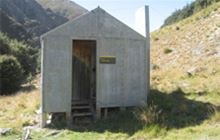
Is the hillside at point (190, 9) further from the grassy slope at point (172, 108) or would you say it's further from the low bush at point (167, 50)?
the grassy slope at point (172, 108)

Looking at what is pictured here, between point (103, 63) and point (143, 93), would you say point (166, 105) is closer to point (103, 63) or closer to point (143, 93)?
point (143, 93)

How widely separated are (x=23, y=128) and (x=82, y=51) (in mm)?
4370

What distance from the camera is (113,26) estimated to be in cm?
1288

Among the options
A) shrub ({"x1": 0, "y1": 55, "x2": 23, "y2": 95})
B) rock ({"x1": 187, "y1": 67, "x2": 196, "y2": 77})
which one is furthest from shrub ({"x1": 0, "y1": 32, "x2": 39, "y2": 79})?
rock ({"x1": 187, "y1": 67, "x2": 196, "y2": 77})

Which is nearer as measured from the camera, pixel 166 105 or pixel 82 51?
pixel 166 105

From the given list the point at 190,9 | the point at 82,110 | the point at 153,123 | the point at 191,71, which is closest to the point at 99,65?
the point at 82,110

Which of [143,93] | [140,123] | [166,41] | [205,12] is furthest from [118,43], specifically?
[205,12]

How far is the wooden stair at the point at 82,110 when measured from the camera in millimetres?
12574

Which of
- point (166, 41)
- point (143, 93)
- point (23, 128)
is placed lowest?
point (23, 128)

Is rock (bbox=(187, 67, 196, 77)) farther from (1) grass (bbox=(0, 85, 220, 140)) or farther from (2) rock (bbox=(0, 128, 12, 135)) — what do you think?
(2) rock (bbox=(0, 128, 12, 135))

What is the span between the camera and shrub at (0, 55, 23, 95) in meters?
23.7

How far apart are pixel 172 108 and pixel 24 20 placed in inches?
2763

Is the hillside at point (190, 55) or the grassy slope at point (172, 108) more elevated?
the hillside at point (190, 55)

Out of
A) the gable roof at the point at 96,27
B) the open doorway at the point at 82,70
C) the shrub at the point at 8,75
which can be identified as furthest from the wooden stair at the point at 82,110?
the shrub at the point at 8,75
